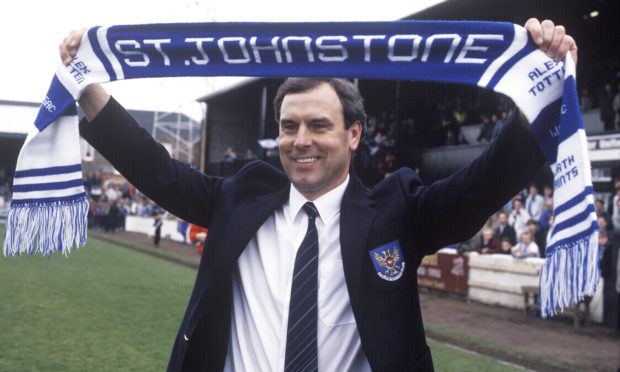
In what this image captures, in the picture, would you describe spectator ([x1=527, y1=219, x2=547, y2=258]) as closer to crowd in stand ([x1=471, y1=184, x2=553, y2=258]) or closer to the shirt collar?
crowd in stand ([x1=471, y1=184, x2=553, y2=258])

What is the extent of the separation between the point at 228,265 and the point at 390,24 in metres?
1.09

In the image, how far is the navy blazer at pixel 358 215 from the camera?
1798 millimetres

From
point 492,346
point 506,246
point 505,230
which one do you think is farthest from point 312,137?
point 505,230

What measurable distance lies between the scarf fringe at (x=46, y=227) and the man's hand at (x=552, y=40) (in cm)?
181

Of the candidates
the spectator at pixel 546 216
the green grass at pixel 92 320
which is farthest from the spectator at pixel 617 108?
the green grass at pixel 92 320

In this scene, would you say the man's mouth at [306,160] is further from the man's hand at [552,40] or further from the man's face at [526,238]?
the man's face at [526,238]

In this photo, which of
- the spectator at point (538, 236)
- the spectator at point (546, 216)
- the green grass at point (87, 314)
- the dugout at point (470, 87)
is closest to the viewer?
the green grass at point (87, 314)

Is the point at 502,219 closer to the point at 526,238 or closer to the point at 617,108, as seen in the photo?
the point at 526,238

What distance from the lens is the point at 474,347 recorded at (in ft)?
23.9

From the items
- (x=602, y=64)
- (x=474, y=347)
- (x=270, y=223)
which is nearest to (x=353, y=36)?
(x=270, y=223)

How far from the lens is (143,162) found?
2.06 meters

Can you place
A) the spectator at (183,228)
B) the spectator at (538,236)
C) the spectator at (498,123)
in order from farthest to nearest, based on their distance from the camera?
the spectator at (183,228) < the spectator at (498,123) < the spectator at (538,236)

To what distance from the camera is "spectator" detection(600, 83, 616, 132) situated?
12672mm

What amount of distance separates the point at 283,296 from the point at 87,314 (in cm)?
695
